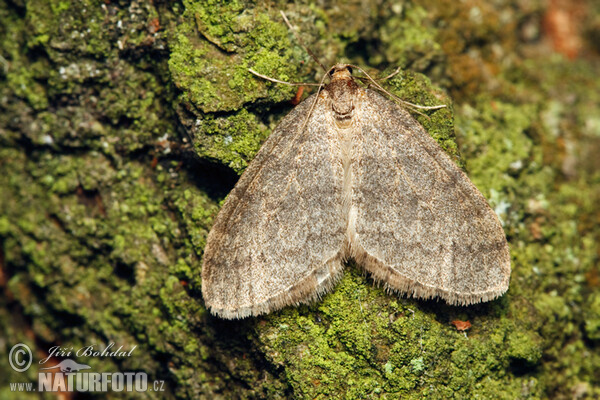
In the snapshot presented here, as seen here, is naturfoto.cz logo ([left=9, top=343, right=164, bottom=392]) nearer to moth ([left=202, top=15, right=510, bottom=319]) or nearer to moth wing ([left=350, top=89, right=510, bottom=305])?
moth ([left=202, top=15, right=510, bottom=319])

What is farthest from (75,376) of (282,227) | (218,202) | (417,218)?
(417,218)

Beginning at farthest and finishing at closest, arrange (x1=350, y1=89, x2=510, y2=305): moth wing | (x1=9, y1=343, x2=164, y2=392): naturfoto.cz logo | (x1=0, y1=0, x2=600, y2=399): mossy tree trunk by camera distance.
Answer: (x1=9, y1=343, x2=164, y2=392): naturfoto.cz logo → (x1=0, y1=0, x2=600, y2=399): mossy tree trunk → (x1=350, y1=89, x2=510, y2=305): moth wing

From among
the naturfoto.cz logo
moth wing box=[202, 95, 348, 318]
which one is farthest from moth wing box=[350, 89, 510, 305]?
the naturfoto.cz logo

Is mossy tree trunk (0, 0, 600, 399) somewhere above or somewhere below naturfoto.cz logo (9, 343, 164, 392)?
above

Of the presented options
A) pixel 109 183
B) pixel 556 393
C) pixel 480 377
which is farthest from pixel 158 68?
pixel 556 393

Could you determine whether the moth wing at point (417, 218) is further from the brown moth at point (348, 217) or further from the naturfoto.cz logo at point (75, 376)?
the naturfoto.cz logo at point (75, 376)

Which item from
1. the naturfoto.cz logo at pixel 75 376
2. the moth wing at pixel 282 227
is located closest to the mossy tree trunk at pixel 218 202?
the naturfoto.cz logo at pixel 75 376

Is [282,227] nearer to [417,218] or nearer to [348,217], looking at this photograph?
[348,217]
